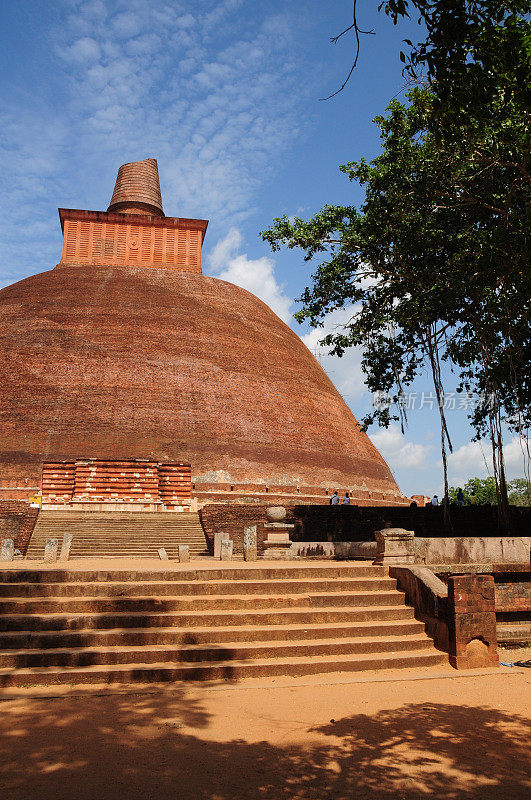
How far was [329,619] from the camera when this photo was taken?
6.00 m

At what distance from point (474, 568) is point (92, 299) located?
21.0m

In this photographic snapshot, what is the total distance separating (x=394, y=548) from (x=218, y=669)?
3.10 m

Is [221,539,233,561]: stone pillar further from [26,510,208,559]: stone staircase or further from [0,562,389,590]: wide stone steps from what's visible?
[0,562,389,590]: wide stone steps

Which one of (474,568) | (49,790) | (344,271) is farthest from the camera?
(344,271)

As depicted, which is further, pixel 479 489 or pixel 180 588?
pixel 479 489

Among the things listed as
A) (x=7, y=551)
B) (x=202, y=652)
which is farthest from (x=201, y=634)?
(x=7, y=551)

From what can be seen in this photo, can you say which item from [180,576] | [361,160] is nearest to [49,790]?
[180,576]

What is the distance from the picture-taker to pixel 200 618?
5637 millimetres

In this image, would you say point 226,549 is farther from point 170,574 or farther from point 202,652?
point 202,652

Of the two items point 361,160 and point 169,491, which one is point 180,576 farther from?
point 169,491

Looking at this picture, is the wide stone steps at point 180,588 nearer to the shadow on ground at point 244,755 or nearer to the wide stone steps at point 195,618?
the wide stone steps at point 195,618

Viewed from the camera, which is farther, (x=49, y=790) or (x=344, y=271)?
(x=344, y=271)

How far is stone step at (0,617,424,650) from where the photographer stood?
5086mm

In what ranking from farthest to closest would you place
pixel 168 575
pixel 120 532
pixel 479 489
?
pixel 479 489, pixel 120 532, pixel 168 575
